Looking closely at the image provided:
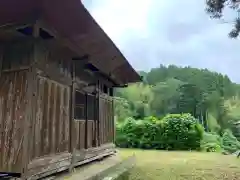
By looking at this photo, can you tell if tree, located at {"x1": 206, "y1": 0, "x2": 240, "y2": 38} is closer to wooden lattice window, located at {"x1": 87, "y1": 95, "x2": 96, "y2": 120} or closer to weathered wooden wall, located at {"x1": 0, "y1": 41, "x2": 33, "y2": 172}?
wooden lattice window, located at {"x1": 87, "y1": 95, "x2": 96, "y2": 120}

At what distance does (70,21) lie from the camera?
390 centimetres

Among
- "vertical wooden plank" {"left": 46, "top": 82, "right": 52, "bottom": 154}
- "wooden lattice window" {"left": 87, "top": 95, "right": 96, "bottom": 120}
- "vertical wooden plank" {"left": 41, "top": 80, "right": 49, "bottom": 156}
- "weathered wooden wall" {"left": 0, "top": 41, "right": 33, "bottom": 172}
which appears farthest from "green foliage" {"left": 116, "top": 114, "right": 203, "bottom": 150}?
"weathered wooden wall" {"left": 0, "top": 41, "right": 33, "bottom": 172}

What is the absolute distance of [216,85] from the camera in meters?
34.1

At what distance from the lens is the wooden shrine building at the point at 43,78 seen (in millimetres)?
3771

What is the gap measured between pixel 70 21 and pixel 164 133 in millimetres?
10630

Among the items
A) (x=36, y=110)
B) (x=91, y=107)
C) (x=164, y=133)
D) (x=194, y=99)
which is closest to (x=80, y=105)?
(x=91, y=107)

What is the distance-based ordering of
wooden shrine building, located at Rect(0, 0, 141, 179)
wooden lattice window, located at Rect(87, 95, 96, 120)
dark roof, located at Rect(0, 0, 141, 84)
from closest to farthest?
dark roof, located at Rect(0, 0, 141, 84) → wooden shrine building, located at Rect(0, 0, 141, 179) → wooden lattice window, located at Rect(87, 95, 96, 120)

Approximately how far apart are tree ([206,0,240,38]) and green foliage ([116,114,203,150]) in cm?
809

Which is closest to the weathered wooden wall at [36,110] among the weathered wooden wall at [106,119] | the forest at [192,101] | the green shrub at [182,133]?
the weathered wooden wall at [106,119]

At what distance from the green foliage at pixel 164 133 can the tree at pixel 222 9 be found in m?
8.09

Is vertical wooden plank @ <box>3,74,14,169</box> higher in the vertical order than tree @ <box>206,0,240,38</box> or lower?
lower

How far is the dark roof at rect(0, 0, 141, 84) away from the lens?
3.38 metres

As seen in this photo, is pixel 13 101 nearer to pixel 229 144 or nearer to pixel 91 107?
pixel 91 107

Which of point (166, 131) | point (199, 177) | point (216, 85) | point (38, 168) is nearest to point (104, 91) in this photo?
point (199, 177)
